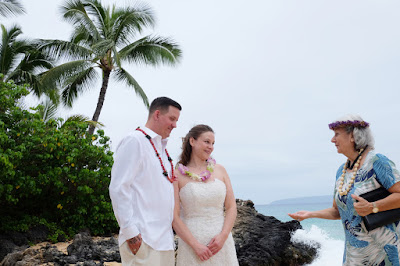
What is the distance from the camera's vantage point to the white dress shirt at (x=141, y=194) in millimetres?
3234

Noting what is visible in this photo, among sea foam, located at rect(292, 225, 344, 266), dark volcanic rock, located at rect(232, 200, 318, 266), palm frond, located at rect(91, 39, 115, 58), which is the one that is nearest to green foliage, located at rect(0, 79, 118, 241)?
dark volcanic rock, located at rect(232, 200, 318, 266)

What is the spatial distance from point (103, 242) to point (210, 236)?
6651 mm

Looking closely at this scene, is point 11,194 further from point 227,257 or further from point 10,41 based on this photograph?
point 10,41

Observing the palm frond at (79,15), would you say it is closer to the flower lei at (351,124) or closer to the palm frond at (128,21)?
the palm frond at (128,21)

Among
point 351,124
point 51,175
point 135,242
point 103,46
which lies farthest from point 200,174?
point 103,46

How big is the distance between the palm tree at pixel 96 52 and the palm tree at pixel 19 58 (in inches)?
102

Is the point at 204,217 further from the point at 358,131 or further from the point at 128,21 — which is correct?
the point at 128,21

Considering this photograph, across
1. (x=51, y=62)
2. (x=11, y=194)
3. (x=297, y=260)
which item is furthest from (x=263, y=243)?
(x=51, y=62)

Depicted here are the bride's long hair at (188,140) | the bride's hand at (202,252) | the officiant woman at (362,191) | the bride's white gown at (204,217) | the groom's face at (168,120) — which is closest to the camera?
the officiant woman at (362,191)

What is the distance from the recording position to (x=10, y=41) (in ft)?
81.6

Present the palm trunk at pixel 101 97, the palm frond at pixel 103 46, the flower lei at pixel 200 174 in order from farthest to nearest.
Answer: the palm trunk at pixel 101 97 → the palm frond at pixel 103 46 → the flower lei at pixel 200 174

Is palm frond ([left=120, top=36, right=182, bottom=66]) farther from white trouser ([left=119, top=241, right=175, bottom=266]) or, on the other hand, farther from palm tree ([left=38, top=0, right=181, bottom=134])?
white trouser ([left=119, top=241, right=175, bottom=266])

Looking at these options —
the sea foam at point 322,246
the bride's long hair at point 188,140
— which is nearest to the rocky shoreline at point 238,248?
the sea foam at point 322,246

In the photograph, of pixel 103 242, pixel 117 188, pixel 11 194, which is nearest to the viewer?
pixel 117 188
